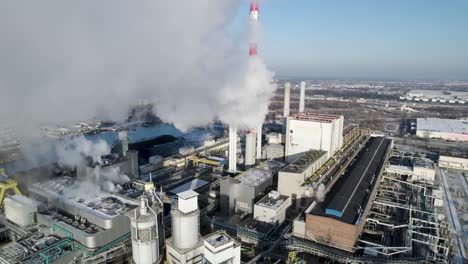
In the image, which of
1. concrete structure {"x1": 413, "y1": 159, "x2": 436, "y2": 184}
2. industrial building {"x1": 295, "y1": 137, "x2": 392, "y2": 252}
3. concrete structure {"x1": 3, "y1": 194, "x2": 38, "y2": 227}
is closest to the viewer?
industrial building {"x1": 295, "y1": 137, "x2": 392, "y2": 252}

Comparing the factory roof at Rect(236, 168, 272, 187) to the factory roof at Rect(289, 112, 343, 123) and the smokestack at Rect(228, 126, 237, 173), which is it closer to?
the smokestack at Rect(228, 126, 237, 173)

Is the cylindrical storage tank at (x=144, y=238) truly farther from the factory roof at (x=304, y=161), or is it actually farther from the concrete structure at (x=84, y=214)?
the factory roof at (x=304, y=161)

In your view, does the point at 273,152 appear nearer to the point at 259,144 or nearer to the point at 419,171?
the point at 259,144

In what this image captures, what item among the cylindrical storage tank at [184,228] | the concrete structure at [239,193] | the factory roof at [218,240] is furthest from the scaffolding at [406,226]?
the cylindrical storage tank at [184,228]

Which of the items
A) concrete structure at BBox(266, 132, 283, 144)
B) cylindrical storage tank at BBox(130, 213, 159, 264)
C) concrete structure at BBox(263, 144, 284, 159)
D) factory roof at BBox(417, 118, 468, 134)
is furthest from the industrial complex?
factory roof at BBox(417, 118, 468, 134)

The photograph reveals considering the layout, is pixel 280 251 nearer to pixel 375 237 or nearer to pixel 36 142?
pixel 375 237

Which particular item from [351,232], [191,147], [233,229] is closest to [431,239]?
[351,232]
